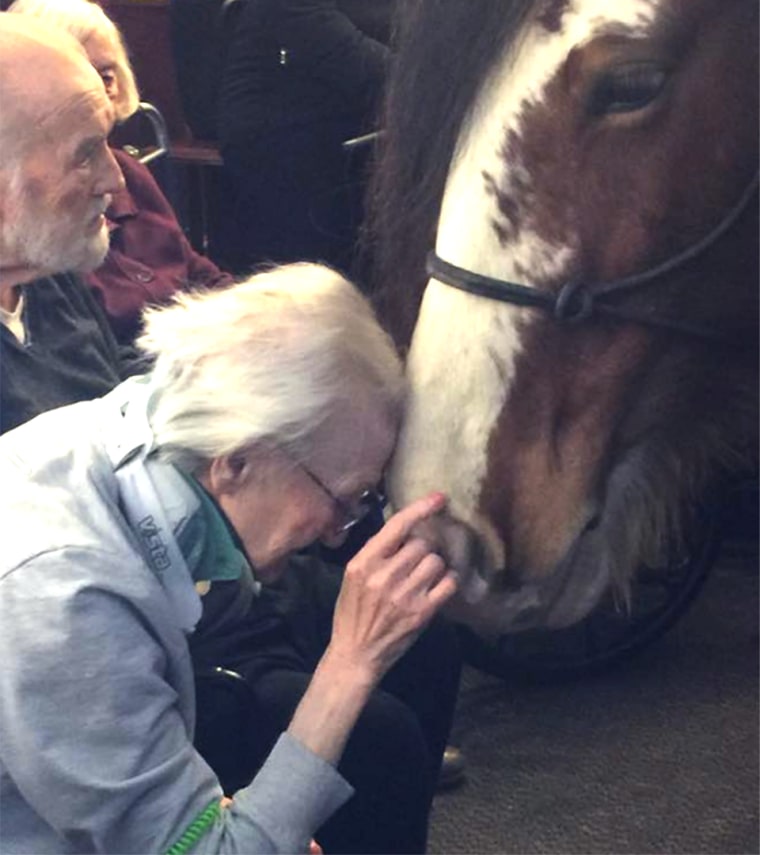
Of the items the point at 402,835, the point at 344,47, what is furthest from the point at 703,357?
the point at 344,47

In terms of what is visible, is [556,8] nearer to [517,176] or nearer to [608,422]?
[517,176]

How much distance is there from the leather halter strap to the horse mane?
83mm

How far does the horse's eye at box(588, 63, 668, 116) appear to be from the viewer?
3.65 ft

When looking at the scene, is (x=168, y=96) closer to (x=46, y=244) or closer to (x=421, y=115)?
(x=46, y=244)

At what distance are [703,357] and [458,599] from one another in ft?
0.90

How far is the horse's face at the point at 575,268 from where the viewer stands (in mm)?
1127

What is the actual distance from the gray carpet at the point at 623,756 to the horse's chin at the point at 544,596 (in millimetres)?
791

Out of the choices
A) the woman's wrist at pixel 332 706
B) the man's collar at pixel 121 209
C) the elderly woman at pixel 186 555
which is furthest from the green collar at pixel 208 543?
the man's collar at pixel 121 209

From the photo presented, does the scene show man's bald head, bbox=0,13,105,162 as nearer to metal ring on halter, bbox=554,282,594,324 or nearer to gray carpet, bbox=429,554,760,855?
metal ring on halter, bbox=554,282,594,324

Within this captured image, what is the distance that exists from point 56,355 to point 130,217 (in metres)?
0.43

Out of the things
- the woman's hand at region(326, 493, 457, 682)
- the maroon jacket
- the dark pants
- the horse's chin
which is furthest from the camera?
the maroon jacket

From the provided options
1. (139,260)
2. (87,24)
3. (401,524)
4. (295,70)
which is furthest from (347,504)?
(295,70)

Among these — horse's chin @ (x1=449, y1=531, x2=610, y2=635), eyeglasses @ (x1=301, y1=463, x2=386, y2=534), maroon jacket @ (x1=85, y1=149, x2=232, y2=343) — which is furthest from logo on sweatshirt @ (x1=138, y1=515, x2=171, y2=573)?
maroon jacket @ (x1=85, y1=149, x2=232, y2=343)

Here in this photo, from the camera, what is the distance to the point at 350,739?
144cm
